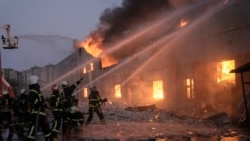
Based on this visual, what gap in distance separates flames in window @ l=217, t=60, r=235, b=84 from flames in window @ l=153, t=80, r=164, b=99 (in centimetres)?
489

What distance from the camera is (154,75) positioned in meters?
23.0

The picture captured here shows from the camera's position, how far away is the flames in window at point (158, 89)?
73.2 feet

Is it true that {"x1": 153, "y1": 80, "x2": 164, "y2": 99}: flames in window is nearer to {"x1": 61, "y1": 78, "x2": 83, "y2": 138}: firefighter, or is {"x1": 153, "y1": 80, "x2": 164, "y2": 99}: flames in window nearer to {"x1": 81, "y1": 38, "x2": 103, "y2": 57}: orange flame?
{"x1": 61, "y1": 78, "x2": 83, "y2": 138}: firefighter

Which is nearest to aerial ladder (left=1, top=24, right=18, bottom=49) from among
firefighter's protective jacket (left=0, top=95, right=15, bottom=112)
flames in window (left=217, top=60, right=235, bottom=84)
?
firefighter's protective jacket (left=0, top=95, right=15, bottom=112)

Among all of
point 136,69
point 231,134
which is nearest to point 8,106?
point 231,134

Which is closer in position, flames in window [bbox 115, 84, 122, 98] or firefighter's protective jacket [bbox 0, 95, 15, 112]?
firefighter's protective jacket [bbox 0, 95, 15, 112]

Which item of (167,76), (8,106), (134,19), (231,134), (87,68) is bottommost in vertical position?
(231,134)

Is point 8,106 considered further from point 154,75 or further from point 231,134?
point 154,75

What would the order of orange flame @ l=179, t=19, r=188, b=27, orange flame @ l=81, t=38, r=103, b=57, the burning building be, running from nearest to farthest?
the burning building
orange flame @ l=179, t=19, r=188, b=27
orange flame @ l=81, t=38, r=103, b=57

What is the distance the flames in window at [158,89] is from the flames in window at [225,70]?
4.89 metres

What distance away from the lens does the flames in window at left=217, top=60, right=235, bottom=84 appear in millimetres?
17297

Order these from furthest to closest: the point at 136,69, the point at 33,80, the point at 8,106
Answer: the point at 136,69, the point at 8,106, the point at 33,80

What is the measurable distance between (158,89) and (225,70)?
5.80m

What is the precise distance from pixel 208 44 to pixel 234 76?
7.30ft
